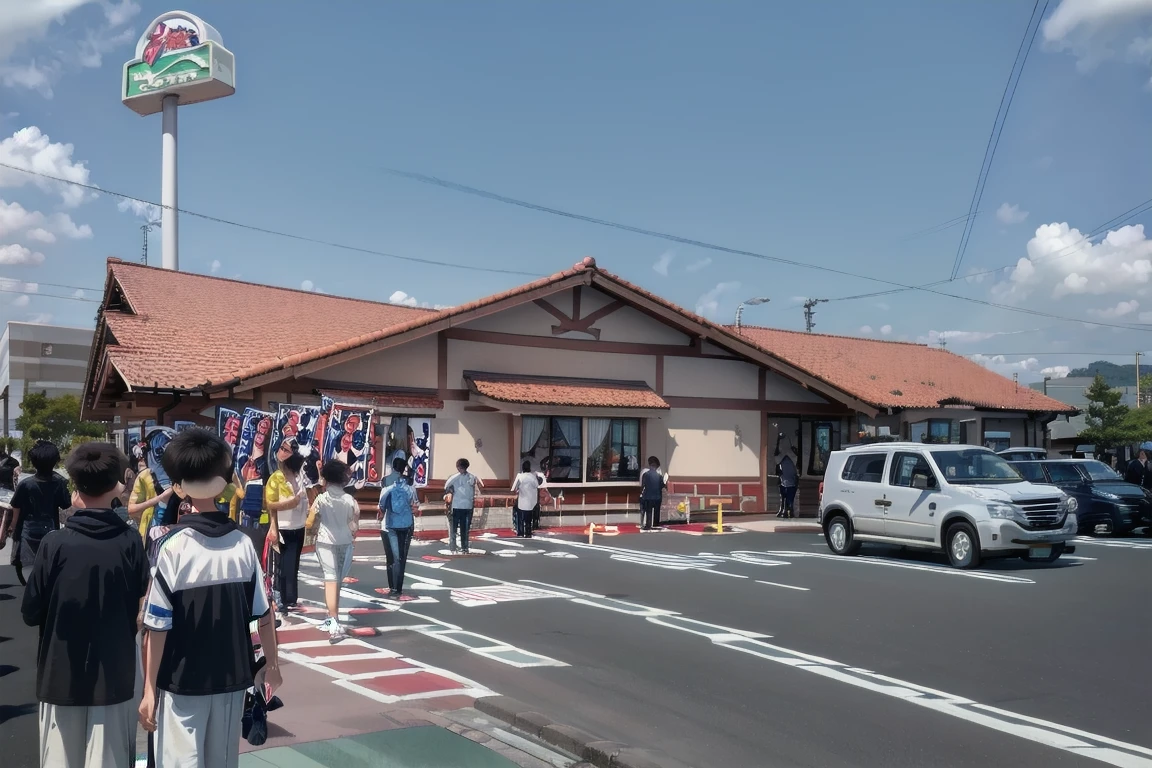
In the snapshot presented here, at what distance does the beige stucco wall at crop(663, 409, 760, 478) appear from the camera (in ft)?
77.4

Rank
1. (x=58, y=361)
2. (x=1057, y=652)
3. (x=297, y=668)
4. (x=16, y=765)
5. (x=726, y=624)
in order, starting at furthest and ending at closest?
(x=58, y=361) < (x=726, y=624) < (x=1057, y=652) < (x=297, y=668) < (x=16, y=765)

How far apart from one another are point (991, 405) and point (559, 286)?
15.9 metres

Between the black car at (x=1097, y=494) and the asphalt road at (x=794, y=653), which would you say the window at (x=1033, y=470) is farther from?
the asphalt road at (x=794, y=653)

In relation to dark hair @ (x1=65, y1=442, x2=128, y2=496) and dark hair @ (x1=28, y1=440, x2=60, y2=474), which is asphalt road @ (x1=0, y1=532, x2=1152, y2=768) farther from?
dark hair @ (x1=65, y1=442, x2=128, y2=496)

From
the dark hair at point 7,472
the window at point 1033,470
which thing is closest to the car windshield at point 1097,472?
the window at point 1033,470

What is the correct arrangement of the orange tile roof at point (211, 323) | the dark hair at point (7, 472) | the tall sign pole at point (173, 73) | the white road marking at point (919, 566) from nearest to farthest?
the dark hair at point (7, 472), the white road marking at point (919, 566), the orange tile roof at point (211, 323), the tall sign pole at point (173, 73)

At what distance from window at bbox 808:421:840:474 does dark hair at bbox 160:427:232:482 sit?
23.8 m

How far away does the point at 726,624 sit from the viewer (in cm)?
1031

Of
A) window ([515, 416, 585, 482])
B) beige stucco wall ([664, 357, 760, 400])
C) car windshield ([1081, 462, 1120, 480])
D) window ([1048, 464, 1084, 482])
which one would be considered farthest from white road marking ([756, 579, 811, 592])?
car windshield ([1081, 462, 1120, 480])

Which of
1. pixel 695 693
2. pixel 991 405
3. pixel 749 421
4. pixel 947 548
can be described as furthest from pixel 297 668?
pixel 991 405

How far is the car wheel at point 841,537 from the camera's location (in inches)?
671

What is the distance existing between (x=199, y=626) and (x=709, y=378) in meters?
21.1

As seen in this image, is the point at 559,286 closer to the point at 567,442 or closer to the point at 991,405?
the point at 567,442

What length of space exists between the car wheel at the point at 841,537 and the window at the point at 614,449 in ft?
20.5
